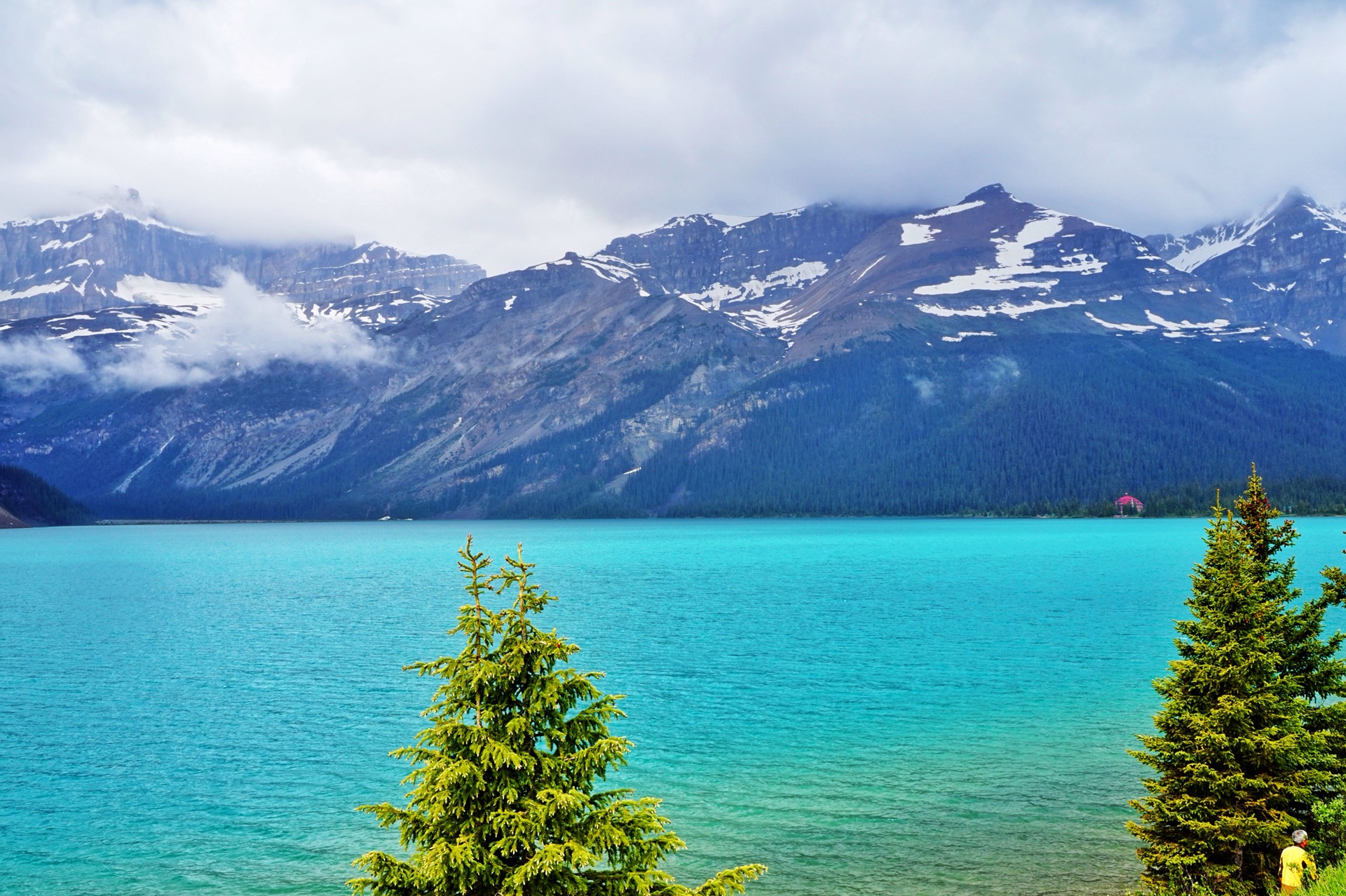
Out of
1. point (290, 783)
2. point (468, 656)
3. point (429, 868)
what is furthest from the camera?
point (290, 783)

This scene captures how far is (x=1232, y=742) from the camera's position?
1888 cm

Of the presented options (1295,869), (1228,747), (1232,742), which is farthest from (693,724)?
(1295,869)

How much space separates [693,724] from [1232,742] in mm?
27025

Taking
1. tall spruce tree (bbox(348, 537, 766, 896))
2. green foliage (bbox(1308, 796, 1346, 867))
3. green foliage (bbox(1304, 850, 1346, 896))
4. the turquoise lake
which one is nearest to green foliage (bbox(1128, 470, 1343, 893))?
green foliage (bbox(1308, 796, 1346, 867))

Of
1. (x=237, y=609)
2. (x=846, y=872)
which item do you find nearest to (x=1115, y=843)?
(x=846, y=872)

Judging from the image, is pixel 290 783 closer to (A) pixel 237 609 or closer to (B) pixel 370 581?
(A) pixel 237 609

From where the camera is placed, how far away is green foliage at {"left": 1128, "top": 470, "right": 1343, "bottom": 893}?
19.0 meters

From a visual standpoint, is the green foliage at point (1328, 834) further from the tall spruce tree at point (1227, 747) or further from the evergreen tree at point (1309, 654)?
the tall spruce tree at point (1227, 747)

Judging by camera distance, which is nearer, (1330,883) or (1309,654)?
(1330,883)

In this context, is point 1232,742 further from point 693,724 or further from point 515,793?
point 693,724

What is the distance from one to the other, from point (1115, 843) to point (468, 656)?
22830 millimetres

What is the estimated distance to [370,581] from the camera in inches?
4542

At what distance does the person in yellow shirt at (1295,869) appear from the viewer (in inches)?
659

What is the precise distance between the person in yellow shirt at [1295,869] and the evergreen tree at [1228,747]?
968 mm
